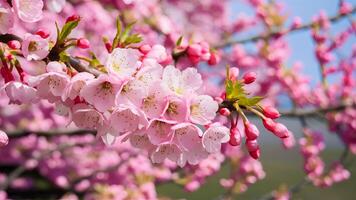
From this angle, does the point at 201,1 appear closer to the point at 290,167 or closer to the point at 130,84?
the point at 130,84

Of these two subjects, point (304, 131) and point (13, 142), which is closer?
point (304, 131)

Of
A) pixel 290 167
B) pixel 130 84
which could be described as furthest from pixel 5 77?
pixel 290 167

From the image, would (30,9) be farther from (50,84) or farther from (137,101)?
(137,101)

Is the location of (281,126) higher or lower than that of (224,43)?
higher

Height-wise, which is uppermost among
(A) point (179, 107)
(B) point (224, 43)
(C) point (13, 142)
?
(A) point (179, 107)

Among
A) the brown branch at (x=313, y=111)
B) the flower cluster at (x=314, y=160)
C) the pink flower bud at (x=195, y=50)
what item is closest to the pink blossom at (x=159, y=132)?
the pink flower bud at (x=195, y=50)

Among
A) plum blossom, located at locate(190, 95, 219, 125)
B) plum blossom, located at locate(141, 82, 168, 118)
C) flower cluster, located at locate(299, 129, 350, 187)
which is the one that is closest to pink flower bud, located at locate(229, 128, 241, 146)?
plum blossom, located at locate(190, 95, 219, 125)

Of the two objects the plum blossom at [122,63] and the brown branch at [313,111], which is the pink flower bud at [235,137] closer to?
the plum blossom at [122,63]
